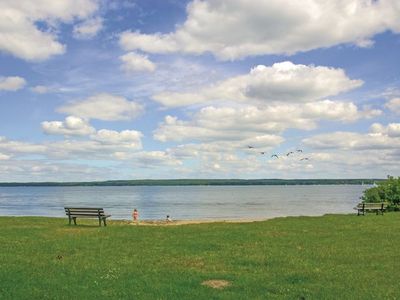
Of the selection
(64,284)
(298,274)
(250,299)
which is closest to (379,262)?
(298,274)

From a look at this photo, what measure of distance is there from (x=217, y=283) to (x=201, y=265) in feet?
9.26

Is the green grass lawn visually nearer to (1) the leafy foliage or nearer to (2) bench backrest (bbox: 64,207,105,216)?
(2) bench backrest (bbox: 64,207,105,216)

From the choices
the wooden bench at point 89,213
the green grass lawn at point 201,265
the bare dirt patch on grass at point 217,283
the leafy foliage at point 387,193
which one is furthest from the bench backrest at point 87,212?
the leafy foliage at point 387,193

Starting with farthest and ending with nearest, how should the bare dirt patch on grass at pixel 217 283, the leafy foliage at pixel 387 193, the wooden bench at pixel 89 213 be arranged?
1. the leafy foliage at pixel 387 193
2. the wooden bench at pixel 89 213
3. the bare dirt patch on grass at pixel 217 283

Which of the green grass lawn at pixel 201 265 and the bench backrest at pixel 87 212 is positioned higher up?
the bench backrest at pixel 87 212

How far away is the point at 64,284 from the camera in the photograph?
45.9 ft

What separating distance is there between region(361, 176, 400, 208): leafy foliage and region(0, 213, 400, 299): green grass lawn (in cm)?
3034

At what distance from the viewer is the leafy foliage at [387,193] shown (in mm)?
54312

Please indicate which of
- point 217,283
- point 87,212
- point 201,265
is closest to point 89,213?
point 87,212

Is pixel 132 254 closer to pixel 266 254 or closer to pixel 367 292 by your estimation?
pixel 266 254

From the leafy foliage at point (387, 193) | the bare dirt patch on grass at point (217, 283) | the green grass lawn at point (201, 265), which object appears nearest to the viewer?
the green grass lawn at point (201, 265)

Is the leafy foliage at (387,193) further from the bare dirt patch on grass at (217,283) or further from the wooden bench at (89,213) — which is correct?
the bare dirt patch on grass at (217,283)

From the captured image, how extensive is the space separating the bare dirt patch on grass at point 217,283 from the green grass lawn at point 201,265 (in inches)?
8.7

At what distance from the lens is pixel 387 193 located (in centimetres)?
5491
